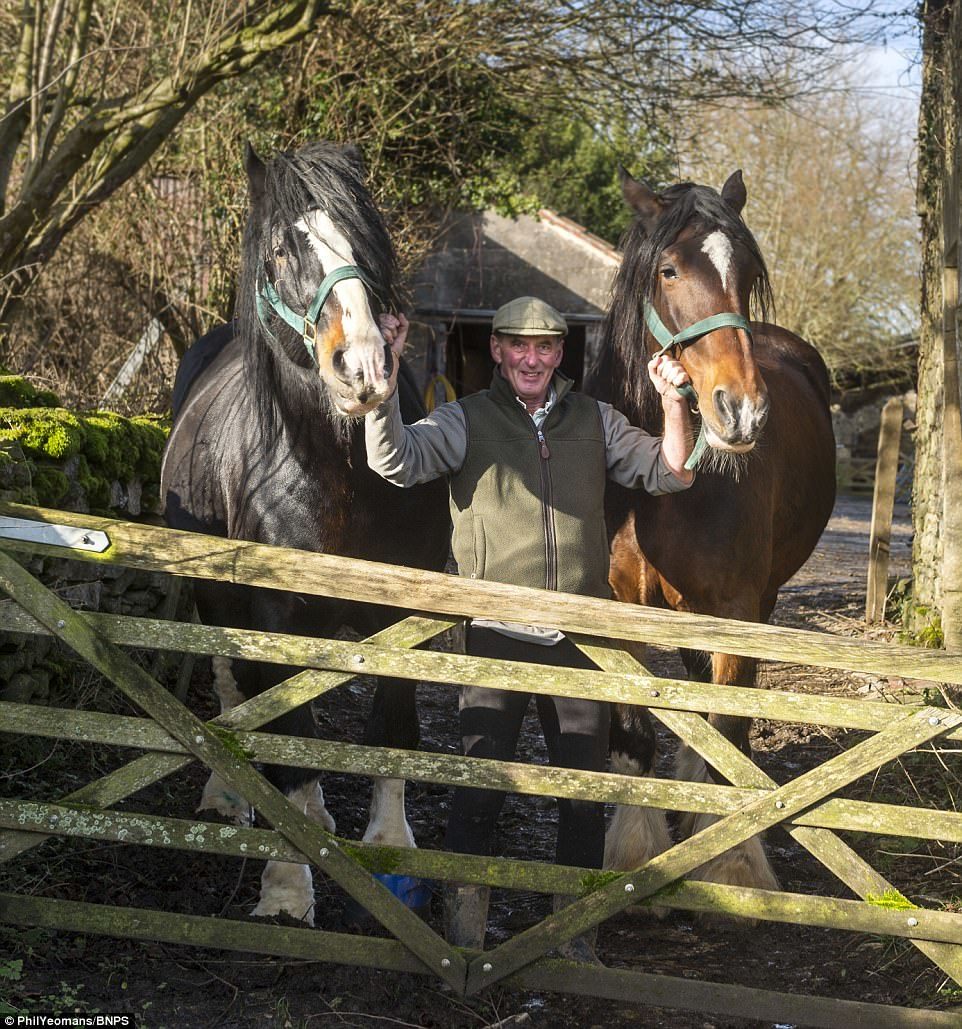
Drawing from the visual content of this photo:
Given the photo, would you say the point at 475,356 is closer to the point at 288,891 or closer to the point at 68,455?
the point at 68,455

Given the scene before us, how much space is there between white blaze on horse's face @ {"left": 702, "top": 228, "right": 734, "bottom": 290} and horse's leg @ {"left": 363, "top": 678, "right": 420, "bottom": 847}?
167 centimetres

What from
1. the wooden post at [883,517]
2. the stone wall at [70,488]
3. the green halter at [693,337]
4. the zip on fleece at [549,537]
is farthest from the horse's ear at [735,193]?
the wooden post at [883,517]

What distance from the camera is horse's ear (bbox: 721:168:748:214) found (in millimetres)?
3852

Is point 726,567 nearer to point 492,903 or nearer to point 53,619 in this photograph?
point 492,903

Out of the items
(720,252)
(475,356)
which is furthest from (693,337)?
(475,356)

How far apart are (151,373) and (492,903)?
592 centimetres

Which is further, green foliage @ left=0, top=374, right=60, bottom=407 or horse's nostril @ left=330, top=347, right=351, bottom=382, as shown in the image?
green foliage @ left=0, top=374, right=60, bottom=407

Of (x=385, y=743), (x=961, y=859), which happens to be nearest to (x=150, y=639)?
(x=385, y=743)

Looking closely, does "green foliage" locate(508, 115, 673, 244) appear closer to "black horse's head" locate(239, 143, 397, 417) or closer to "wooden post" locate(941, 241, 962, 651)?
"wooden post" locate(941, 241, 962, 651)

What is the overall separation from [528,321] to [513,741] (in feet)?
3.90

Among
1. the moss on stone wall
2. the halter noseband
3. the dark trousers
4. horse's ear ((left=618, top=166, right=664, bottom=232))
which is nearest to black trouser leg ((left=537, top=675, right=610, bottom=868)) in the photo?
the dark trousers

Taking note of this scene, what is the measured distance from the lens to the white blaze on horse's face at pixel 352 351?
2896mm

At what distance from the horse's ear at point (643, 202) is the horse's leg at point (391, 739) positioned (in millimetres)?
1717

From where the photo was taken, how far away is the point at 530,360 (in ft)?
10.8
